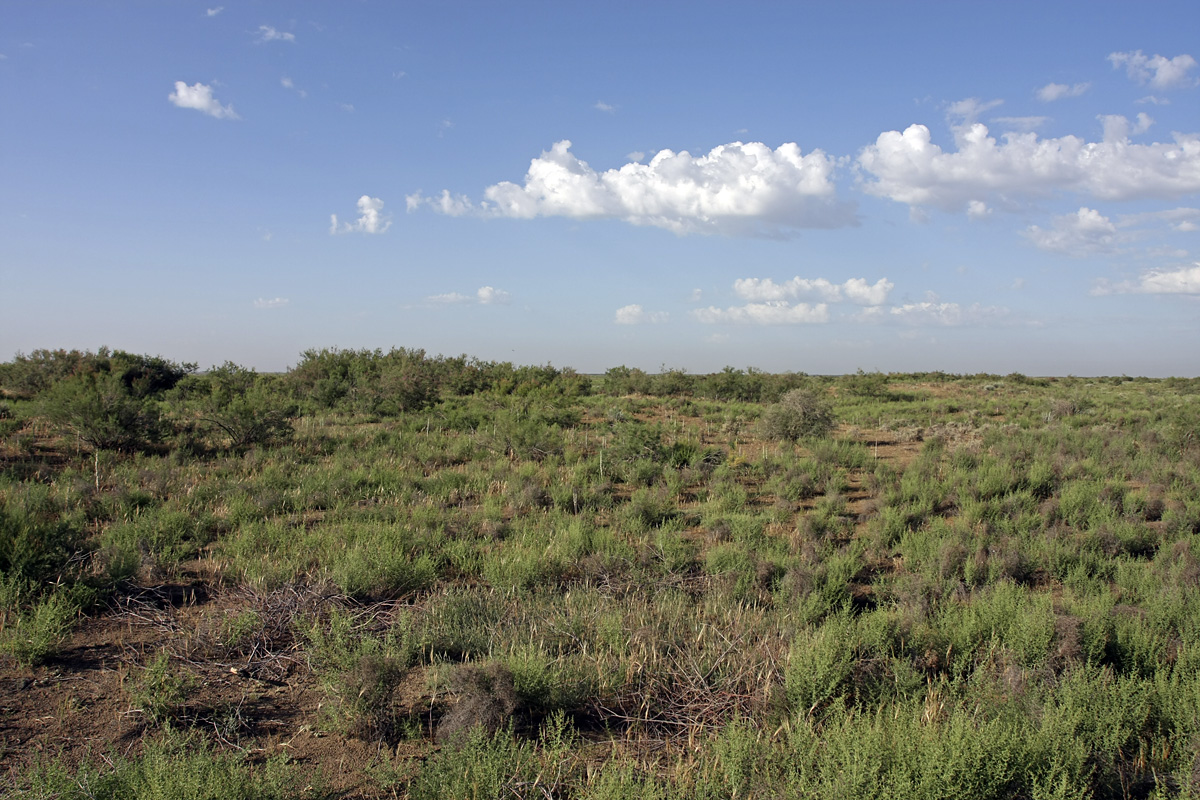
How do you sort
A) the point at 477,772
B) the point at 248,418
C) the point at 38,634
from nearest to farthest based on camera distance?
the point at 477,772 < the point at 38,634 < the point at 248,418

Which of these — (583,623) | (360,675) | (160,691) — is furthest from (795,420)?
(160,691)

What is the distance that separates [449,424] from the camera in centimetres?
1594

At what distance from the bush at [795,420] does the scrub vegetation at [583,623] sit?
3.25 m

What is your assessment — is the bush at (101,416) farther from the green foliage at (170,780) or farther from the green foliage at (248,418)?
the green foliage at (170,780)

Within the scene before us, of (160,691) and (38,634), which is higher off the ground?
(38,634)

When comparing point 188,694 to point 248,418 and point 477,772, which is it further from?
point 248,418

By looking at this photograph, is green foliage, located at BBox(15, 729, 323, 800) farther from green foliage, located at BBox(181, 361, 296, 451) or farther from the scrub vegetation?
green foliage, located at BBox(181, 361, 296, 451)

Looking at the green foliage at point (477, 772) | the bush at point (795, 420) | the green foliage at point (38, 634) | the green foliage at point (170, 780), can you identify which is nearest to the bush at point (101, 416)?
the green foliage at point (38, 634)

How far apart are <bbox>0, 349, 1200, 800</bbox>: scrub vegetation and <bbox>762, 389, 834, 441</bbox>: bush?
3247mm

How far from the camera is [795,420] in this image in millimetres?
15242

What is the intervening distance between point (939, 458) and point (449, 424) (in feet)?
37.4

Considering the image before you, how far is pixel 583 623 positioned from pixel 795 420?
11.4 metres

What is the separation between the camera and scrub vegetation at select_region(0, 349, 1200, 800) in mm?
3273

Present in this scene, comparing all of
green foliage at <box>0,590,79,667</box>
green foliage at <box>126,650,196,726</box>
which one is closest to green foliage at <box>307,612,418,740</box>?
green foliage at <box>126,650,196,726</box>
